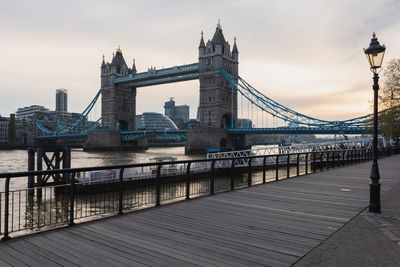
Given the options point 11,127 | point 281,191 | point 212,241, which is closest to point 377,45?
point 281,191

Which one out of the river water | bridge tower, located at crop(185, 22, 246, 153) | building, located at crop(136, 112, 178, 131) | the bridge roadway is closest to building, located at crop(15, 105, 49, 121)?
building, located at crop(136, 112, 178, 131)

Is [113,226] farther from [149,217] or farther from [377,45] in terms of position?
[377,45]

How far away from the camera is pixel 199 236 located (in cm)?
491

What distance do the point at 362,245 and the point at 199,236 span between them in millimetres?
2470

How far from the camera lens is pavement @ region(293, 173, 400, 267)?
3922 millimetres

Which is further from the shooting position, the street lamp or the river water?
the river water

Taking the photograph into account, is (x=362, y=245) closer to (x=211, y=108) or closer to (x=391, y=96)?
(x=391, y=96)

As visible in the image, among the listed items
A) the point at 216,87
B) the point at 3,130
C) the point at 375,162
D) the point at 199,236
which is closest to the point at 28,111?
the point at 3,130

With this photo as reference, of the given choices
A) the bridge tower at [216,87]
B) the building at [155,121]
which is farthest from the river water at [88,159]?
the building at [155,121]

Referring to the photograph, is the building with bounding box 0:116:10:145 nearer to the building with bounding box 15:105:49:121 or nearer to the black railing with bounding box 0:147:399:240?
the building with bounding box 15:105:49:121

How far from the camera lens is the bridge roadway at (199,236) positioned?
3.99m

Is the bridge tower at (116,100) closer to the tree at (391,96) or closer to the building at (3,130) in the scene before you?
the building at (3,130)

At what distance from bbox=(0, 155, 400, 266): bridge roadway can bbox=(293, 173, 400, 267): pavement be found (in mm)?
135

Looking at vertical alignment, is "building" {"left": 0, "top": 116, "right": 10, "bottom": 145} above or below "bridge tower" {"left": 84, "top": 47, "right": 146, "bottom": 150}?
below
